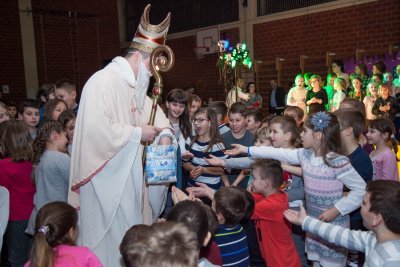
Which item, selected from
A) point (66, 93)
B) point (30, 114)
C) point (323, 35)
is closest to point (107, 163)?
point (66, 93)

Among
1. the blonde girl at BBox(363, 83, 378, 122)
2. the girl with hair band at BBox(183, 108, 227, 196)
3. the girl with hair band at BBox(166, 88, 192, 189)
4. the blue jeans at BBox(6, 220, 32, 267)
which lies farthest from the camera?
the blonde girl at BBox(363, 83, 378, 122)

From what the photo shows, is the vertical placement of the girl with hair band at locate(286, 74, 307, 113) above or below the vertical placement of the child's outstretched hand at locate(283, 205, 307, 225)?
above

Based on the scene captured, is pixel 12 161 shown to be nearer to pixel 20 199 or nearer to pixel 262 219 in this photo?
pixel 20 199

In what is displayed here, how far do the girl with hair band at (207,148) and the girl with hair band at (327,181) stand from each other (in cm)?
100

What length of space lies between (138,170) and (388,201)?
4.82ft

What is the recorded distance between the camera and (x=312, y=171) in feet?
8.65

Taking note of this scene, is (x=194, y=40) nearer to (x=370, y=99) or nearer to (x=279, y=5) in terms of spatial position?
(x=279, y=5)

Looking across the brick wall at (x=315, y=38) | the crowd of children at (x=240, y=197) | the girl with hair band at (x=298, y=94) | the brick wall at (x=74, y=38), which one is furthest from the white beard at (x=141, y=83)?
the brick wall at (x=74, y=38)

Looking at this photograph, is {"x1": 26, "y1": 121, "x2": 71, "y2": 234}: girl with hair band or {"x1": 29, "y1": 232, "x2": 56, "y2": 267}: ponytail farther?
{"x1": 26, "y1": 121, "x2": 71, "y2": 234}: girl with hair band

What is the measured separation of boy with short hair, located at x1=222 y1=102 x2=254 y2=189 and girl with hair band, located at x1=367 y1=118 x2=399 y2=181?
1.12m

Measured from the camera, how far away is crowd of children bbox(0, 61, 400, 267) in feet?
5.93

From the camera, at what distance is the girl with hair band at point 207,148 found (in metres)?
3.56

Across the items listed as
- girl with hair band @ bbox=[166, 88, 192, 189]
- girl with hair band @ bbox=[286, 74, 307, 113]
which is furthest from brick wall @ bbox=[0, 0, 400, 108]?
girl with hair band @ bbox=[166, 88, 192, 189]

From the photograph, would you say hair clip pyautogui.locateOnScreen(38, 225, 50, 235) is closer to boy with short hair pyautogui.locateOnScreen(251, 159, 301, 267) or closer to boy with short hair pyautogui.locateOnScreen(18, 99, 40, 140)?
boy with short hair pyautogui.locateOnScreen(251, 159, 301, 267)
